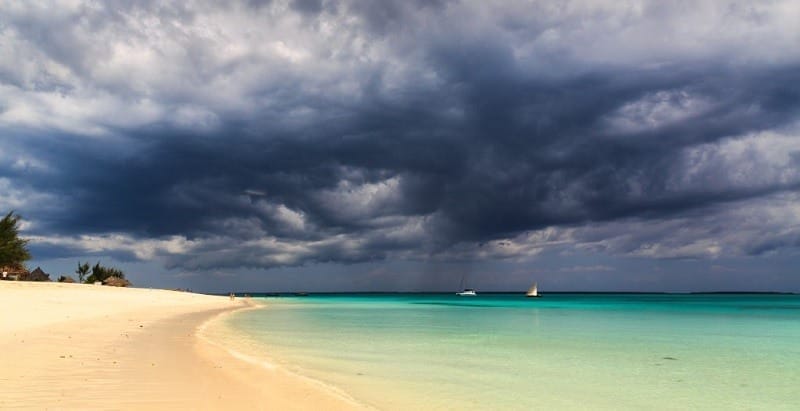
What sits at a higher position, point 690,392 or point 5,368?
point 5,368

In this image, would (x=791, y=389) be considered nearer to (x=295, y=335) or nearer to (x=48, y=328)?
(x=295, y=335)

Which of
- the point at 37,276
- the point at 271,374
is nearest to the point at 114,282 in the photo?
the point at 37,276

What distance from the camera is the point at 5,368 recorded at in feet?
36.9

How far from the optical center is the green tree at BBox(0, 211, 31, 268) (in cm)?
7056

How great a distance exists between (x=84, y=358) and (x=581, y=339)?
23775 millimetres

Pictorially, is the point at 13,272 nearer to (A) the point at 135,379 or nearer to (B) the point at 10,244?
(B) the point at 10,244

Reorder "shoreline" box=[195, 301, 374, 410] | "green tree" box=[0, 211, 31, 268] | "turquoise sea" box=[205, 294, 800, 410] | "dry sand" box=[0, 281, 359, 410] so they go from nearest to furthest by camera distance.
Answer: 1. "dry sand" box=[0, 281, 359, 410]
2. "shoreline" box=[195, 301, 374, 410]
3. "turquoise sea" box=[205, 294, 800, 410]
4. "green tree" box=[0, 211, 31, 268]

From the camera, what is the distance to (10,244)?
7062cm

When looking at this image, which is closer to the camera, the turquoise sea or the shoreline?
the shoreline

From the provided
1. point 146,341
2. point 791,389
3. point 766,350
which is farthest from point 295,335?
point 766,350

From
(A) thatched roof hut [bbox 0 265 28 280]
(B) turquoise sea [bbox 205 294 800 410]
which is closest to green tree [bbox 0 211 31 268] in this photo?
(A) thatched roof hut [bbox 0 265 28 280]

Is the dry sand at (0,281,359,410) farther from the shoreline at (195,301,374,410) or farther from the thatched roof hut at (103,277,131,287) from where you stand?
the thatched roof hut at (103,277,131,287)

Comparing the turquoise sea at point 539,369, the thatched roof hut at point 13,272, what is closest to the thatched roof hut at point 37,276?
the thatched roof hut at point 13,272

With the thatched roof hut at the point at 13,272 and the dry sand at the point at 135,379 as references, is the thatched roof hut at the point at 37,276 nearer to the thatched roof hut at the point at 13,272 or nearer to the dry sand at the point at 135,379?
the thatched roof hut at the point at 13,272
